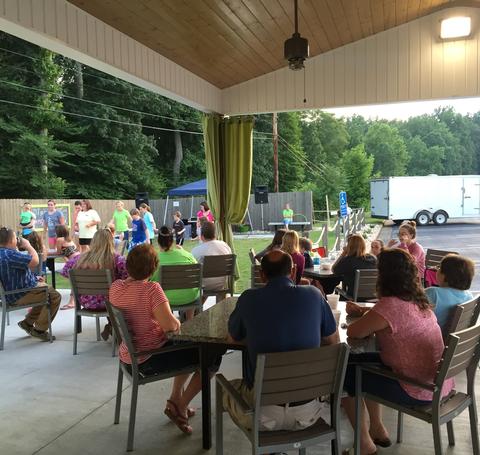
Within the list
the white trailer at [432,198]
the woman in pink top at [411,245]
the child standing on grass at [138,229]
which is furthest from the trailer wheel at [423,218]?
the woman in pink top at [411,245]

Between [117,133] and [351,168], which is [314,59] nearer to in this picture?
[117,133]

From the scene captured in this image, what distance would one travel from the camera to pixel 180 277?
13.9ft

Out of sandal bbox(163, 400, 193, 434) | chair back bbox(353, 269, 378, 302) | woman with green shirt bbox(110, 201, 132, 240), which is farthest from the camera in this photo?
woman with green shirt bbox(110, 201, 132, 240)

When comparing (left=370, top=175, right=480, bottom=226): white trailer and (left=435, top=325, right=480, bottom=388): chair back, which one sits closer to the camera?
(left=435, top=325, right=480, bottom=388): chair back

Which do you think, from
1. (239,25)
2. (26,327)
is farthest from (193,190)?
(26,327)

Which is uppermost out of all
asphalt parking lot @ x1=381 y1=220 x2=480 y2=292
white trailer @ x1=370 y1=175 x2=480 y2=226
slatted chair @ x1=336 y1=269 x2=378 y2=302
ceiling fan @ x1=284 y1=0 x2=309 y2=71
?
ceiling fan @ x1=284 y1=0 x2=309 y2=71

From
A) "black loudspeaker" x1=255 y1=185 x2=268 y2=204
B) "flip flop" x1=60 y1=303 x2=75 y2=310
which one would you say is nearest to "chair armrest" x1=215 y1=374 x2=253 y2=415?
"flip flop" x1=60 y1=303 x2=75 y2=310

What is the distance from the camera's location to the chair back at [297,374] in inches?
72.0

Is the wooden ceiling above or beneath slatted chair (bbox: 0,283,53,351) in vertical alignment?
above

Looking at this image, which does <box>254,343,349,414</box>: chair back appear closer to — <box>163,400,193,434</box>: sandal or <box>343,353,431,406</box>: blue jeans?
<box>343,353,431,406</box>: blue jeans

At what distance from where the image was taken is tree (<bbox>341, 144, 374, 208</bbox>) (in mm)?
25750

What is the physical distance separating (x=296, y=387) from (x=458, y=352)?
2.56 feet

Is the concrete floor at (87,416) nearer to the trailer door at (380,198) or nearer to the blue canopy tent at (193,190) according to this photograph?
the trailer door at (380,198)

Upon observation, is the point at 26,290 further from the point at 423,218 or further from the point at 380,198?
the point at 380,198
